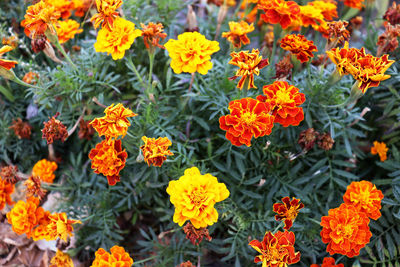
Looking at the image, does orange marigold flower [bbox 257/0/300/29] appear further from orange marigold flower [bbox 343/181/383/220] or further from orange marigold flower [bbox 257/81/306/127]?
orange marigold flower [bbox 343/181/383/220]

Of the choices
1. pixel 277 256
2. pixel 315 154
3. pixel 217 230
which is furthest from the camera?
pixel 217 230

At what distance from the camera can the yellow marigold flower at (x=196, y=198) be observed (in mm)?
1206

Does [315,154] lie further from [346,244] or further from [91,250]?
[91,250]

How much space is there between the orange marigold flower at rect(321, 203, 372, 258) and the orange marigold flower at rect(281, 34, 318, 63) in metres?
0.60

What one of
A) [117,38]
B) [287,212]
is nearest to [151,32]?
[117,38]

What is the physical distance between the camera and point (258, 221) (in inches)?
62.7

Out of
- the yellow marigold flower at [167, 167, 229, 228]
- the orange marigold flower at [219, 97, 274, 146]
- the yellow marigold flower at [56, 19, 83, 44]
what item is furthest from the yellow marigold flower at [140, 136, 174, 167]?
the yellow marigold flower at [56, 19, 83, 44]

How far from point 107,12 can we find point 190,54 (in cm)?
33

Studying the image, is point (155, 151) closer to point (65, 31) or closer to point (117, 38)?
point (117, 38)

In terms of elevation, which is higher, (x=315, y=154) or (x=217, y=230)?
(x=315, y=154)

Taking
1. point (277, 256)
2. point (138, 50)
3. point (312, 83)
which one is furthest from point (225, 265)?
point (138, 50)

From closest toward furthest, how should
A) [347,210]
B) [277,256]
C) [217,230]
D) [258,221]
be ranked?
[277,256]
[347,210]
[258,221]
[217,230]

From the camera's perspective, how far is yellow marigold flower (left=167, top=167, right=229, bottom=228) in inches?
47.5

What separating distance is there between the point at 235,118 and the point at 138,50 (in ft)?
3.02
